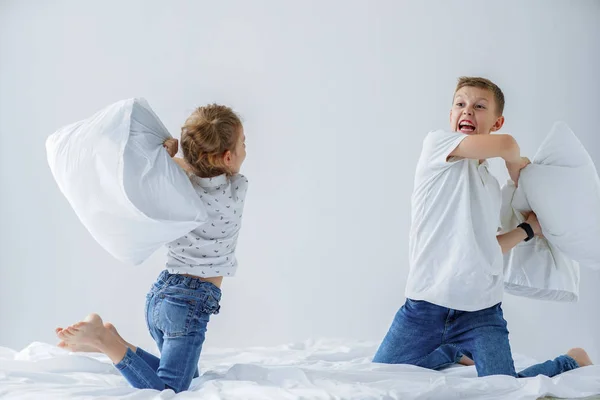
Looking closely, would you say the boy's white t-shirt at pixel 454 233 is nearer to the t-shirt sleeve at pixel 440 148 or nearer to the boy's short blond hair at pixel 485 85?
the t-shirt sleeve at pixel 440 148

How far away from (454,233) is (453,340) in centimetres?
35

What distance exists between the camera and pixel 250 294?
368 cm

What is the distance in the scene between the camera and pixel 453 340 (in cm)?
227

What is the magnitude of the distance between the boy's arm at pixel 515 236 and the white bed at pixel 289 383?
0.43 meters

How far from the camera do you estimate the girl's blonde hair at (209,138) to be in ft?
6.88

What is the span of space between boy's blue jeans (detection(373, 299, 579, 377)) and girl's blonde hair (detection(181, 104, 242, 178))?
30.4 inches

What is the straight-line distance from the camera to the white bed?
1875 mm

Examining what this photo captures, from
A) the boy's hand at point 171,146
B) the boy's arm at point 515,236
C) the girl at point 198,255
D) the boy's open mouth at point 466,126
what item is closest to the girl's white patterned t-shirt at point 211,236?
the girl at point 198,255

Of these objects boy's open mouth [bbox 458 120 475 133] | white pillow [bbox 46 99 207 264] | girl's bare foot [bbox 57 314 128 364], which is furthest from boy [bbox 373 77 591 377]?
girl's bare foot [bbox 57 314 128 364]

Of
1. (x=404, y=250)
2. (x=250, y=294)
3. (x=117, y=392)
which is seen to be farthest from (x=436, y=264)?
(x=250, y=294)

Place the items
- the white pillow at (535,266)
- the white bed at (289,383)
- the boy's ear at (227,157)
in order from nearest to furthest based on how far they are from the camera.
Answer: the white bed at (289,383) < the boy's ear at (227,157) < the white pillow at (535,266)

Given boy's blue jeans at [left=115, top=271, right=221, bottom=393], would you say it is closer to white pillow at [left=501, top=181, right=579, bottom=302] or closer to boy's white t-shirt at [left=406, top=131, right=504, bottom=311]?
boy's white t-shirt at [left=406, top=131, right=504, bottom=311]

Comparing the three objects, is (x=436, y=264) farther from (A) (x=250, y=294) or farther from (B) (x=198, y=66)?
(B) (x=198, y=66)

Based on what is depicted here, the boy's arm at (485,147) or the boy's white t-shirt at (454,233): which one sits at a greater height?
the boy's arm at (485,147)
